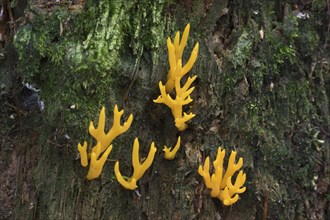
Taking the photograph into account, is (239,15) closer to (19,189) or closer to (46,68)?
(46,68)

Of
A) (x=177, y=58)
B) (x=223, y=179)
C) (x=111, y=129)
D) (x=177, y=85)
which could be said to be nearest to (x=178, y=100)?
(x=177, y=85)

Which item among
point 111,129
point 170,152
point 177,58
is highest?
point 177,58

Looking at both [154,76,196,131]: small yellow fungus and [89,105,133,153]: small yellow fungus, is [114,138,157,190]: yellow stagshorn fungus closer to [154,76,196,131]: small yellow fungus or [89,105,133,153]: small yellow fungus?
[89,105,133,153]: small yellow fungus

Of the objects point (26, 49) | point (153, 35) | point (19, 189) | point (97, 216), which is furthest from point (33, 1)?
point (97, 216)

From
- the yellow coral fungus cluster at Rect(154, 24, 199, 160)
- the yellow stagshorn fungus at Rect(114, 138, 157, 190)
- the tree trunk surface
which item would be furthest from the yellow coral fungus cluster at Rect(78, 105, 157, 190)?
the yellow coral fungus cluster at Rect(154, 24, 199, 160)

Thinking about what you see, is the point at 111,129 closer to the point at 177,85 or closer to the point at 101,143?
the point at 101,143

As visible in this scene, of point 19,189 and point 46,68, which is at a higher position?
point 46,68

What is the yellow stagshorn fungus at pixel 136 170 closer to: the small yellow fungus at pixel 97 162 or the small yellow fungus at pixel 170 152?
the small yellow fungus at pixel 97 162
